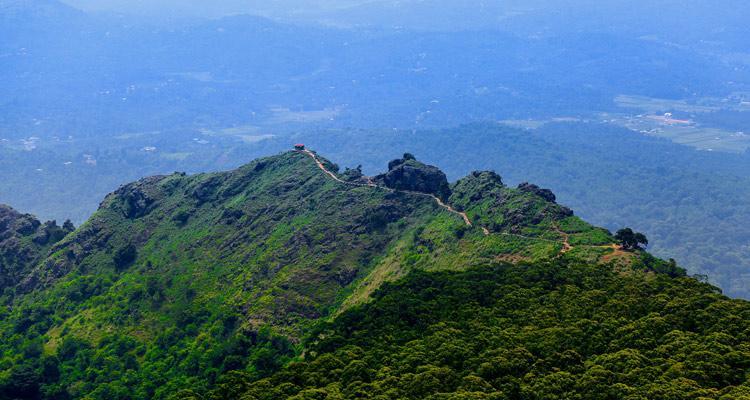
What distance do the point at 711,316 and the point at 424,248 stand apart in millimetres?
45270

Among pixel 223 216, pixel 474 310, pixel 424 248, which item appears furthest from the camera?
pixel 223 216

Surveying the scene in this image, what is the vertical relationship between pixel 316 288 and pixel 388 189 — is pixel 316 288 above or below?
below

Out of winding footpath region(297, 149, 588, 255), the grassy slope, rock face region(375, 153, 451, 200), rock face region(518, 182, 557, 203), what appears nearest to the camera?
winding footpath region(297, 149, 588, 255)

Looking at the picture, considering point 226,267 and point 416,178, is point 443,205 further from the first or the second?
point 226,267

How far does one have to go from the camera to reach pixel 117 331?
98.3m

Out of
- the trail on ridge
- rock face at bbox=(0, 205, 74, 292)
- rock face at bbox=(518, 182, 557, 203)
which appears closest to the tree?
the trail on ridge

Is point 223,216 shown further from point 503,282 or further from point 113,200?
point 503,282

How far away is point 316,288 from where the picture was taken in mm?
95688

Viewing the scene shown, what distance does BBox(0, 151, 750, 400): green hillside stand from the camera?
56.3m

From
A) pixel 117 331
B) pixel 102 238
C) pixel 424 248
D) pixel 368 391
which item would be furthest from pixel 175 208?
pixel 368 391

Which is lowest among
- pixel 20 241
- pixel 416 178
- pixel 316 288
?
pixel 316 288

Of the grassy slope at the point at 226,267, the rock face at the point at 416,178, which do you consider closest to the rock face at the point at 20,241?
the grassy slope at the point at 226,267

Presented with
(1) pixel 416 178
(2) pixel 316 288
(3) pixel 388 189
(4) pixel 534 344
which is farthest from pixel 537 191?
(4) pixel 534 344

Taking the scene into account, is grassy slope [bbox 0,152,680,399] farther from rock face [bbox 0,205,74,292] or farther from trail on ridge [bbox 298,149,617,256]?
rock face [bbox 0,205,74,292]
